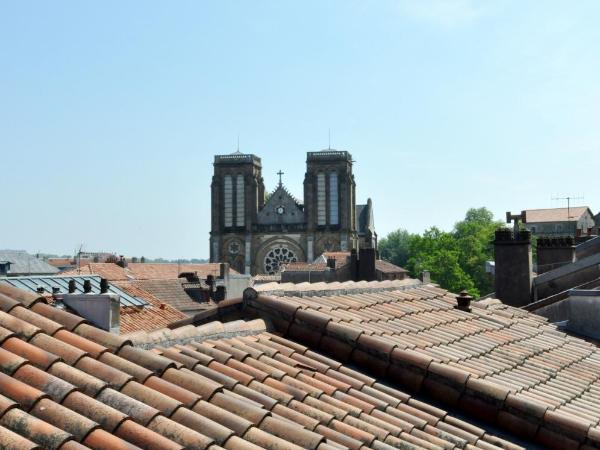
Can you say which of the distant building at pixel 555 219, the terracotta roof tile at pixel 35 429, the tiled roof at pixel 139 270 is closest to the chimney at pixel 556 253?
the terracotta roof tile at pixel 35 429

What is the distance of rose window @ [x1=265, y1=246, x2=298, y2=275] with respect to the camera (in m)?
88.8

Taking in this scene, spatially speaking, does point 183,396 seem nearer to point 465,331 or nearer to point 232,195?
point 465,331

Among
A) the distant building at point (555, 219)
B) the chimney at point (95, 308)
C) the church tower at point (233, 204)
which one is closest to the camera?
the chimney at point (95, 308)

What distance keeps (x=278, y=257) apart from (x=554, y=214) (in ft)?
148

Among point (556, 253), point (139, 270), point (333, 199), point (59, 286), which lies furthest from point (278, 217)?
point (556, 253)

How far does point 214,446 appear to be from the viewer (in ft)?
12.3

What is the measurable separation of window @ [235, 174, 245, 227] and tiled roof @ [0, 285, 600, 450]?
8173cm

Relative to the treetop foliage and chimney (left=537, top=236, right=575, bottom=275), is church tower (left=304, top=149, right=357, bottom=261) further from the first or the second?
chimney (left=537, top=236, right=575, bottom=275)

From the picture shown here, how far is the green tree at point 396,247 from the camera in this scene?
145625 mm

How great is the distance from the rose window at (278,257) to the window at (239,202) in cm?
488

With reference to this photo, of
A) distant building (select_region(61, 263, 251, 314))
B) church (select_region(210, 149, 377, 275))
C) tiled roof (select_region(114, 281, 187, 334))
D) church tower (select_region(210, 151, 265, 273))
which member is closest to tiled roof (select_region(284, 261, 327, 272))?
distant building (select_region(61, 263, 251, 314))

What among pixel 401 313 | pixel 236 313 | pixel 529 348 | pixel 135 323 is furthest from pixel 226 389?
pixel 135 323

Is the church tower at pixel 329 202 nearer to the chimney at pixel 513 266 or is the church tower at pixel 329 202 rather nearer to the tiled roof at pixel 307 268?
the tiled roof at pixel 307 268

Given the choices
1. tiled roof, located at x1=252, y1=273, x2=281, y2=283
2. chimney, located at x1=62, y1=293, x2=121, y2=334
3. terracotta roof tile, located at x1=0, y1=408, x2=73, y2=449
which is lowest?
tiled roof, located at x1=252, y1=273, x2=281, y2=283
